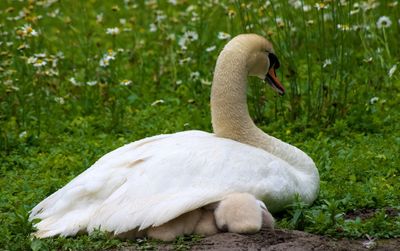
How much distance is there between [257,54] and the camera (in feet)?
22.6

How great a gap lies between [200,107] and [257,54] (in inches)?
107

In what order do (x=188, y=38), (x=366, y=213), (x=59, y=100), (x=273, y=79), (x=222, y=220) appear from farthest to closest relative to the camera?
1. (x=188, y=38)
2. (x=59, y=100)
3. (x=273, y=79)
4. (x=366, y=213)
5. (x=222, y=220)

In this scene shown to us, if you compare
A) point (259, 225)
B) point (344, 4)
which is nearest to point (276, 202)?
point (259, 225)

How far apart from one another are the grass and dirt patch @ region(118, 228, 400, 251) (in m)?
0.14

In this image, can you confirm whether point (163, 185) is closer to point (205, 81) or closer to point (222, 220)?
point (222, 220)

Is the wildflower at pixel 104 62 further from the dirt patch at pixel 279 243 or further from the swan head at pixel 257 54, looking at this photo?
the dirt patch at pixel 279 243

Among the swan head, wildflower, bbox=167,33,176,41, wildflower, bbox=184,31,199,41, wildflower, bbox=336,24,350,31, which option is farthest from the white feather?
wildflower, bbox=167,33,176,41

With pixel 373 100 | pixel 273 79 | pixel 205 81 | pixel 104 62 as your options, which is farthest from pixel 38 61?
pixel 373 100

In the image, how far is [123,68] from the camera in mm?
11000

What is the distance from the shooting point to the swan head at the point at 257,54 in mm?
6773

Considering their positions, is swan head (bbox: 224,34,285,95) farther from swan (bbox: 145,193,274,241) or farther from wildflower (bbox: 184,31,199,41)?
wildflower (bbox: 184,31,199,41)

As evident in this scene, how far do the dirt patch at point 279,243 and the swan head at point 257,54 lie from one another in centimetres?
139

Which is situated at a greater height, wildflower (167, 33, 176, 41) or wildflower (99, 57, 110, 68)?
wildflower (167, 33, 176, 41)

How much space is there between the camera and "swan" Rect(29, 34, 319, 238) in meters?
5.93
